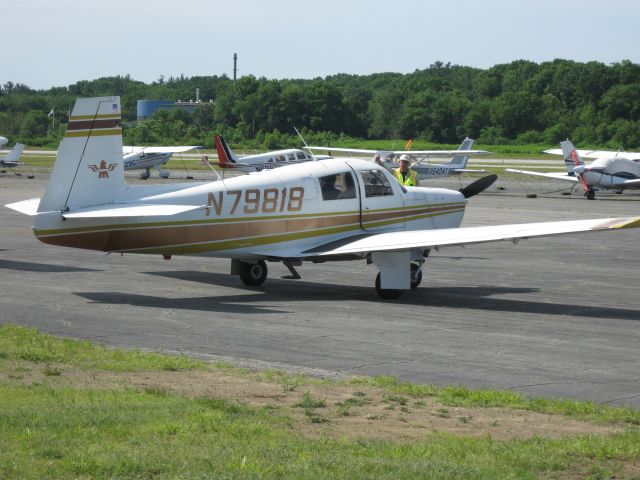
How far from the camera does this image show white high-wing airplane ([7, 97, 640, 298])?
1609cm

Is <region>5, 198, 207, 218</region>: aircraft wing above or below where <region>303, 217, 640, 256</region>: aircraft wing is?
above

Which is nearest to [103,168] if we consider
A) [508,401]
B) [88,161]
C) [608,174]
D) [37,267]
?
[88,161]

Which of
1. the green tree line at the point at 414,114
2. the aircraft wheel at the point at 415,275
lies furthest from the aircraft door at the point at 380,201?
the green tree line at the point at 414,114

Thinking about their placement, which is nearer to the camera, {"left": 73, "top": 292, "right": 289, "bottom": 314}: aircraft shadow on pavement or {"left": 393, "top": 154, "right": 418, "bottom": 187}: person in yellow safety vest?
{"left": 73, "top": 292, "right": 289, "bottom": 314}: aircraft shadow on pavement

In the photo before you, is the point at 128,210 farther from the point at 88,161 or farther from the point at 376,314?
the point at 376,314

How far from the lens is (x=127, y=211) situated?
16047mm

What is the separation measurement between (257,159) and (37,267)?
30335 millimetres

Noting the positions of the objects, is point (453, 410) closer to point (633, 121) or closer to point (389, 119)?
point (633, 121)

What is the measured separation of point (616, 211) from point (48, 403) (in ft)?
111

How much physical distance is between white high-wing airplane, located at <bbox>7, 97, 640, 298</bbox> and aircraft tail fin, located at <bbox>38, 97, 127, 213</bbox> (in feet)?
0.05

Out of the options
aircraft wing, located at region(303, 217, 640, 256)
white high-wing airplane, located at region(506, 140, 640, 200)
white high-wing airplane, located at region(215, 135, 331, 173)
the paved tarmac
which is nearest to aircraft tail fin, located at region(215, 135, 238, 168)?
white high-wing airplane, located at region(215, 135, 331, 173)

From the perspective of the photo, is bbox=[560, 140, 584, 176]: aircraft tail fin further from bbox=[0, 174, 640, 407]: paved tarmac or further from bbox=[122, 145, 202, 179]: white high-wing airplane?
bbox=[0, 174, 640, 407]: paved tarmac

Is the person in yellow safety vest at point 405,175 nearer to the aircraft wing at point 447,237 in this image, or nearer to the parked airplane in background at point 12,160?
the aircraft wing at point 447,237

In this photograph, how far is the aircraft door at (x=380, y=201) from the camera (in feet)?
60.6
